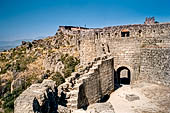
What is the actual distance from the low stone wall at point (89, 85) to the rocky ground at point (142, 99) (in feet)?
3.52

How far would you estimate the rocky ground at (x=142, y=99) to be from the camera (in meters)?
9.17

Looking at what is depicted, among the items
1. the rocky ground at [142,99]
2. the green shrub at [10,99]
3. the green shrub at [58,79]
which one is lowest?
the green shrub at [10,99]

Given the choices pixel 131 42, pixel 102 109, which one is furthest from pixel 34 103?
pixel 131 42

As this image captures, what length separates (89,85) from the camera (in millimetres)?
9883

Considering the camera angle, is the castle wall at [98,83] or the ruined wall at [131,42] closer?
the castle wall at [98,83]

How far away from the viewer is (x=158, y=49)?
42.5ft

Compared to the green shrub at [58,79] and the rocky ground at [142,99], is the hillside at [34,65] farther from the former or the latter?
the rocky ground at [142,99]

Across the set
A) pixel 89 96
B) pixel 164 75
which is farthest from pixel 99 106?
pixel 164 75

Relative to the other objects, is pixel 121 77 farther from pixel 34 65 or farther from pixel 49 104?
pixel 34 65

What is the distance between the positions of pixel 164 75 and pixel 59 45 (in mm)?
27241

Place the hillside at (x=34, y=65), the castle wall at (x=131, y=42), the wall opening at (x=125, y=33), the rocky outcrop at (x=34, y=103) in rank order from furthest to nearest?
the hillside at (x=34, y=65)
the wall opening at (x=125, y=33)
the castle wall at (x=131, y=42)
the rocky outcrop at (x=34, y=103)

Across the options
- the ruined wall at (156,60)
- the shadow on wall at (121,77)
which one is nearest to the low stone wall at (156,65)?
the ruined wall at (156,60)

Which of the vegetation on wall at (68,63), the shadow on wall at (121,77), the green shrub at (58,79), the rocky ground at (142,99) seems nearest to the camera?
the rocky ground at (142,99)

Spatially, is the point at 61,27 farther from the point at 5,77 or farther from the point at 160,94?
the point at 160,94
